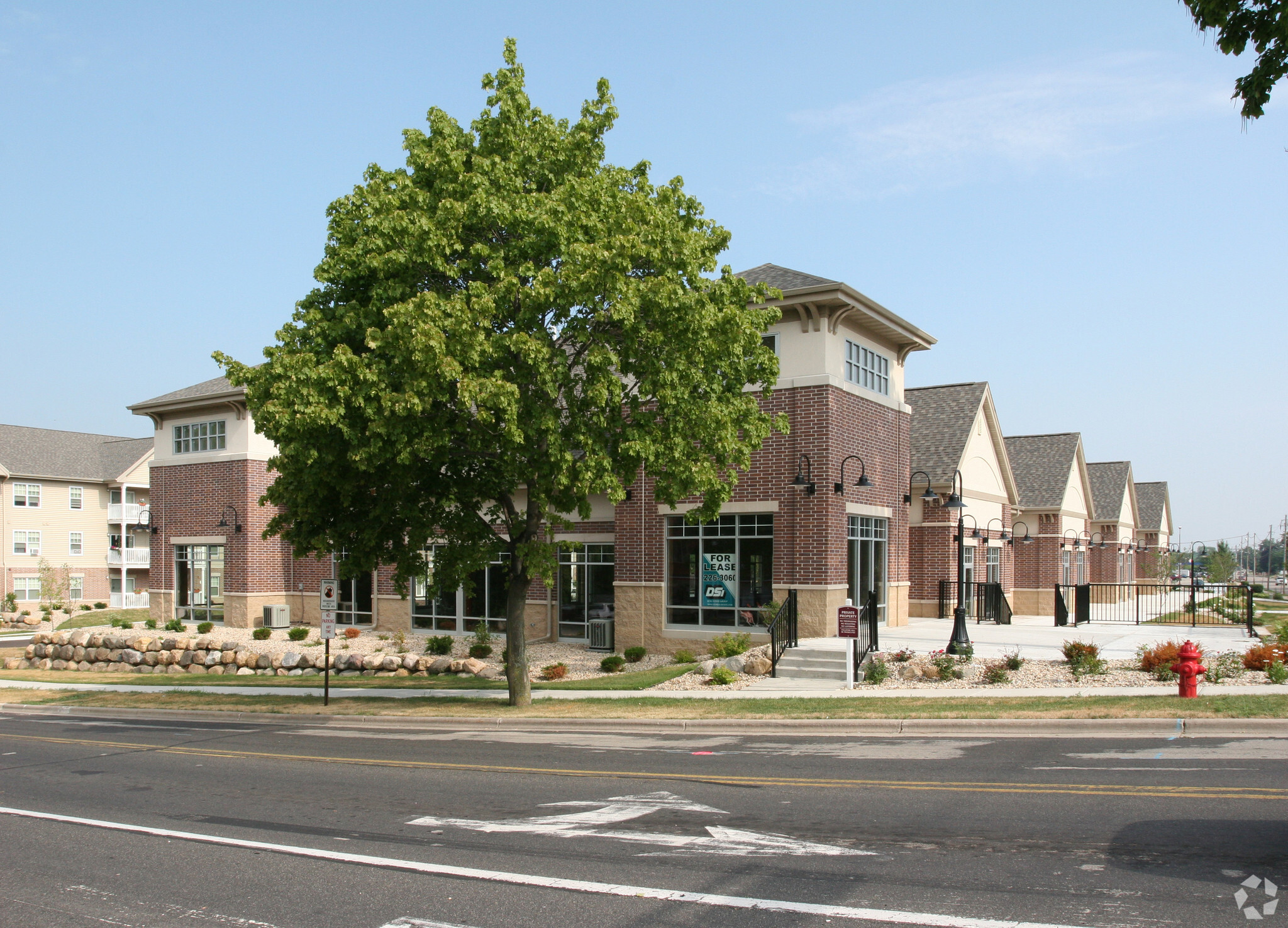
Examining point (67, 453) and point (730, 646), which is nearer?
point (730, 646)

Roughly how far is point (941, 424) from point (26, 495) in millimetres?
52749

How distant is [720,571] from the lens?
24.5m

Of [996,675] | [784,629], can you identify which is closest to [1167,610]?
[784,629]

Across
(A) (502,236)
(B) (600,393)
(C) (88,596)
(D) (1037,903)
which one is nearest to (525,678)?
(B) (600,393)

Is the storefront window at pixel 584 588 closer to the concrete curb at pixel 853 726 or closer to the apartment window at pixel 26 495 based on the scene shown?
the concrete curb at pixel 853 726

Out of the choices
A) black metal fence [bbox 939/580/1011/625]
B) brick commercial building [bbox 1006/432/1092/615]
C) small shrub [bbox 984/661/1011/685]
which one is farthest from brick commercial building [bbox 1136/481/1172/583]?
small shrub [bbox 984/661/1011/685]

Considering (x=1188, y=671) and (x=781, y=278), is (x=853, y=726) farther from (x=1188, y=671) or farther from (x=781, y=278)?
(x=781, y=278)

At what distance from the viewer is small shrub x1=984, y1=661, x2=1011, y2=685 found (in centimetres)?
1742

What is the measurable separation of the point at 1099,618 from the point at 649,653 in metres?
15.8

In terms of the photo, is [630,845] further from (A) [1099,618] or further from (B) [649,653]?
(A) [1099,618]

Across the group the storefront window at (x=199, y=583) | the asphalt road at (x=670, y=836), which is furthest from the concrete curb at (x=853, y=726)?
the storefront window at (x=199, y=583)

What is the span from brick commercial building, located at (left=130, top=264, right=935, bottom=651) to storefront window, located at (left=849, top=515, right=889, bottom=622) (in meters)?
0.04

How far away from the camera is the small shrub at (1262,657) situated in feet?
54.4

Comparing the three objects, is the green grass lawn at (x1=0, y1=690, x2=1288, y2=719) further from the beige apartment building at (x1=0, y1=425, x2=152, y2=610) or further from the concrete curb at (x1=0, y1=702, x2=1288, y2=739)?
the beige apartment building at (x1=0, y1=425, x2=152, y2=610)
